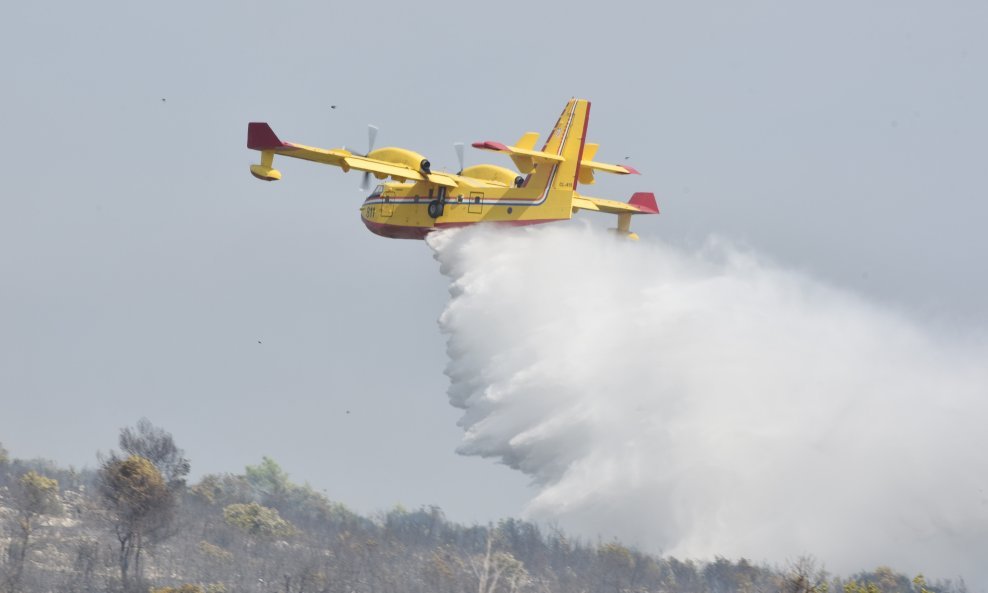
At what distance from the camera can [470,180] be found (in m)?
39.9

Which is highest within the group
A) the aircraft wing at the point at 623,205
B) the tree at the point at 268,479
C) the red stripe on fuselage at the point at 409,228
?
the aircraft wing at the point at 623,205

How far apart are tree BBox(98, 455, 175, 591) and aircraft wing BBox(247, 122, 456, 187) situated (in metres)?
11.7

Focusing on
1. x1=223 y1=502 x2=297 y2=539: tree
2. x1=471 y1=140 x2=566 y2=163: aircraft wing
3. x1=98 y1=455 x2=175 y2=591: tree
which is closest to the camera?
x1=471 y1=140 x2=566 y2=163: aircraft wing

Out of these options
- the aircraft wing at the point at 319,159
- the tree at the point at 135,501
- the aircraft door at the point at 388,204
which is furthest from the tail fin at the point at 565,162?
the tree at the point at 135,501

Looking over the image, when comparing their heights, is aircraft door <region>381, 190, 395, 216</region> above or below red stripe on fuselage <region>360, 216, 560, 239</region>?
above

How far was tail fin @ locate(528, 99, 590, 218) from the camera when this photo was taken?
37.8 m

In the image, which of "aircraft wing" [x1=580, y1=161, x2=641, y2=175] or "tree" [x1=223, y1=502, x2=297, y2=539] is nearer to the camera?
"aircraft wing" [x1=580, y1=161, x2=641, y2=175]

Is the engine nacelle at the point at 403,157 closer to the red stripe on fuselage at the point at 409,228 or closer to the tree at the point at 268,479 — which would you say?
the red stripe on fuselage at the point at 409,228

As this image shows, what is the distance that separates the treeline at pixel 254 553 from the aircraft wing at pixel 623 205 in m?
10.6

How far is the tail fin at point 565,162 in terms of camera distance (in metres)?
37.8

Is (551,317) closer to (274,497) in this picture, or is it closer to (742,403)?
(742,403)

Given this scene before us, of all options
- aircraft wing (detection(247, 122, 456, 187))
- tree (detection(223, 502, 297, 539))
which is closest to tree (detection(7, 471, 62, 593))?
tree (detection(223, 502, 297, 539))

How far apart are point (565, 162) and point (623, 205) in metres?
5.33

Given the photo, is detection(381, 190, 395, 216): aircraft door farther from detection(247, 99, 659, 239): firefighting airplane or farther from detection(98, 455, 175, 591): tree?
detection(98, 455, 175, 591): tree
